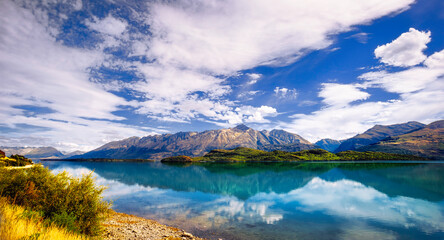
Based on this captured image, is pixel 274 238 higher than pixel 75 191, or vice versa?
pixel 75 191

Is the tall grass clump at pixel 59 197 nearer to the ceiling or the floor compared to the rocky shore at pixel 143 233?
nearer to the ceiling

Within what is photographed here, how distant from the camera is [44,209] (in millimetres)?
14594

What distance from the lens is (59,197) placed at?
596 inches

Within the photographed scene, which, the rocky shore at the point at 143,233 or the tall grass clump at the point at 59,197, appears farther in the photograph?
the rocky shore at the point at 143,233

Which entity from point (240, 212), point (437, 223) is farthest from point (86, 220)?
point (437, 223)

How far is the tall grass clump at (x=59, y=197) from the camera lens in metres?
14.3

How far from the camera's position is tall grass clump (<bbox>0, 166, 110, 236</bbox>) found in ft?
47.1

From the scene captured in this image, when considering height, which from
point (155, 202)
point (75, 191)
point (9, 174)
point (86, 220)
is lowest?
point (155, 202)

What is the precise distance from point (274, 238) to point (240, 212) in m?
11.9

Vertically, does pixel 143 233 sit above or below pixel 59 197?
below

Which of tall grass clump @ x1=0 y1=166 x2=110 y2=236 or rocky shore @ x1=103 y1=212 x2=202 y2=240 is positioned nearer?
tall grass clump @ x1=0 y1=166 x2=110 y2=236

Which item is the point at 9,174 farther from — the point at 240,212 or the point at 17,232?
the point at 240,212

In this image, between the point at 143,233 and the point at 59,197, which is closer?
the point at 59,197

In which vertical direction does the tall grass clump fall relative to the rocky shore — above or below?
above
